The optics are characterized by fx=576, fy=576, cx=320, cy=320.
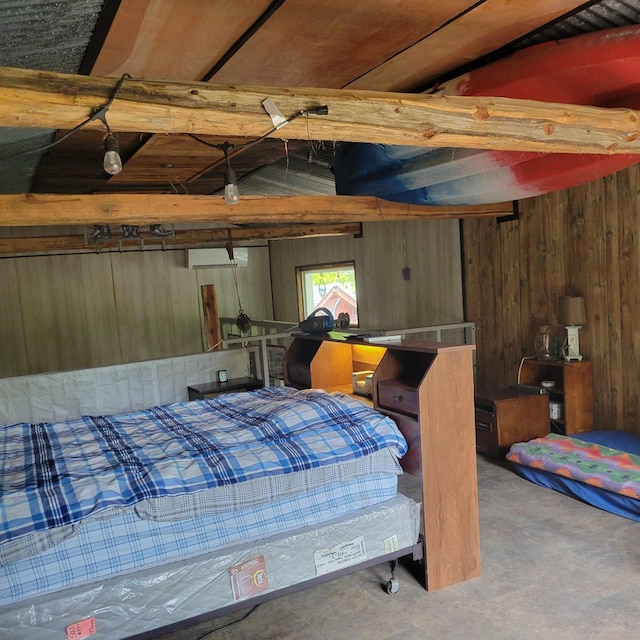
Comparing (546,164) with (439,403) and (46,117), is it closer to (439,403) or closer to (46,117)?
(439,403)

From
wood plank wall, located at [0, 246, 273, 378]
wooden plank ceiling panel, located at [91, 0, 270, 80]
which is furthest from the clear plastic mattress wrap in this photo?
wood plank wall, located at [0, 246, 273, 378]

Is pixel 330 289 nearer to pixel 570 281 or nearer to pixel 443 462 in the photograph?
pixel 570 281

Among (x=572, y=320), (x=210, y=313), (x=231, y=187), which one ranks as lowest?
(x=572, y=320)

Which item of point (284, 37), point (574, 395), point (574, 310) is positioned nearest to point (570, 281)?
point (574, 310)

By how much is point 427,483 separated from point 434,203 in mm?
2396

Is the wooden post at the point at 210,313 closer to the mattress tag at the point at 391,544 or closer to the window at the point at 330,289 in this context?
the window at the point at 330,289

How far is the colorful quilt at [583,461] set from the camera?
3.68m

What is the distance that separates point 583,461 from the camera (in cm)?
404

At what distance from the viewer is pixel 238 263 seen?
32.7 feet

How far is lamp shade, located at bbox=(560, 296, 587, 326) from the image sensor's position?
4750 millimetres

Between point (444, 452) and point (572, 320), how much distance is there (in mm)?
2499

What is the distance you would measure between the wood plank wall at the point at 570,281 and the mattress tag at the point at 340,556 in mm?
3013

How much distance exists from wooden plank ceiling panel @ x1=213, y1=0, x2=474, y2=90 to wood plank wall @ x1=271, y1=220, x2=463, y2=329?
3323 mm

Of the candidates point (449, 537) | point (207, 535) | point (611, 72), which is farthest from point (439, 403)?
point (611, 72)
